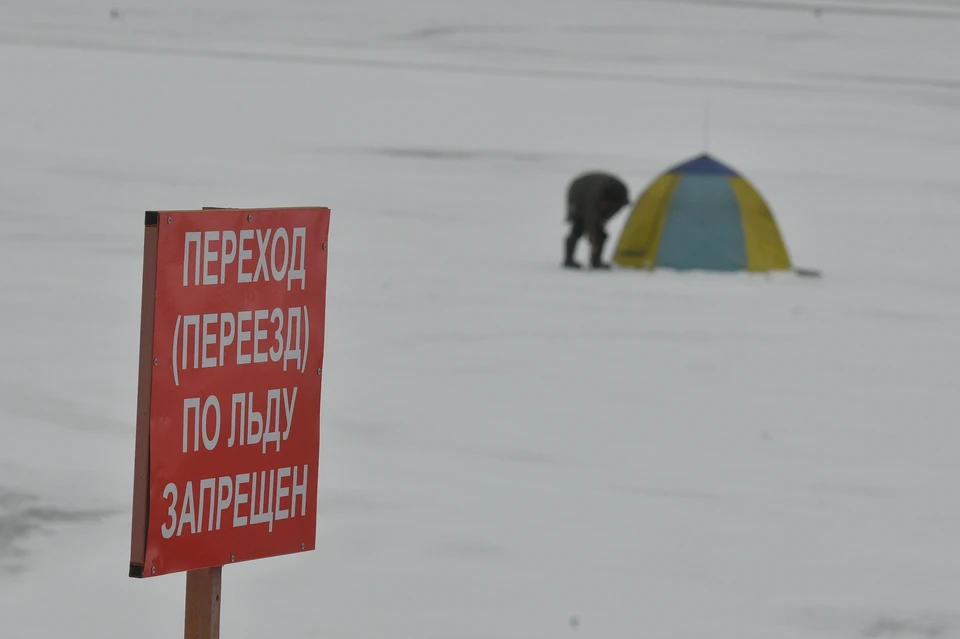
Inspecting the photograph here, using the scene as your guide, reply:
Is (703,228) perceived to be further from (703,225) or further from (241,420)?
(241,420)

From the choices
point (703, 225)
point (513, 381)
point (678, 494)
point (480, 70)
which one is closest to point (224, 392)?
point (678, 494)

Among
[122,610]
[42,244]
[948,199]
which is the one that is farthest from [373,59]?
[122,610]

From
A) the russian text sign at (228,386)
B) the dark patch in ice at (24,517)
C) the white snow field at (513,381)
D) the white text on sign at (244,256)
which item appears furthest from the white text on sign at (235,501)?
the dark patch in ice at (24,517)

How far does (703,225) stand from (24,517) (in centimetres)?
710

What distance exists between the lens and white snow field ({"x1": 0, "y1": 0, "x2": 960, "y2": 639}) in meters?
4.68

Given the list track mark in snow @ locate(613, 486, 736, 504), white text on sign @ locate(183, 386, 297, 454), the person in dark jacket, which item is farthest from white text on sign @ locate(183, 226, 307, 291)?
the person in dark jacket

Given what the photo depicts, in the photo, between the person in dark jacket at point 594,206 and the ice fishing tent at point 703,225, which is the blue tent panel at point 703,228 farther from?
the person in dark jacket at point 594,206

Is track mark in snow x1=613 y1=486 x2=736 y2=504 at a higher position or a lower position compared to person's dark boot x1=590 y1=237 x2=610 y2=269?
lower

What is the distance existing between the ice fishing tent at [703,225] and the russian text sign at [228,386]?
8.53m

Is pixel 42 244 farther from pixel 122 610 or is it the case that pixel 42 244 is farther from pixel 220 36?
pixel 220 36

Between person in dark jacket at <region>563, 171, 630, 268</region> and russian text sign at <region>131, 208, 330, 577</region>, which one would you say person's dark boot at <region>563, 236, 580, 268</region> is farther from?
russian text sign at <region>131, 208, 330, 577</region>

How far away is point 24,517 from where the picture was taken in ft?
16.7

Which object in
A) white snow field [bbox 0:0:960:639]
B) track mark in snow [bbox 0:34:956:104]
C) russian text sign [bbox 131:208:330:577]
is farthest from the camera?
track mark in snow [bbox 0:34:956:104]

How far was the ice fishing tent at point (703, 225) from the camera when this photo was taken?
448 inches
